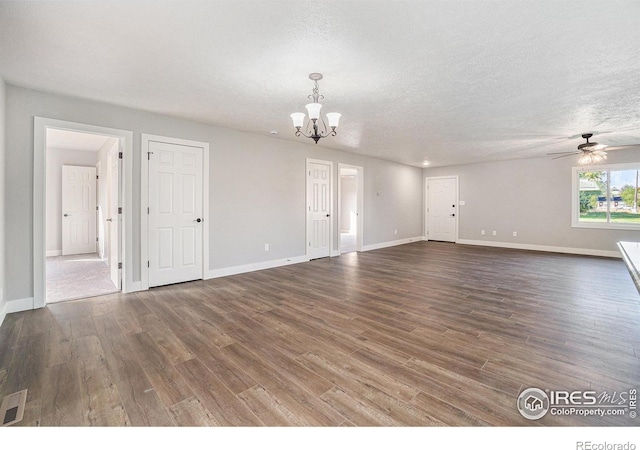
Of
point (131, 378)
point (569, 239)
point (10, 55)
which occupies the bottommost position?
point (131, 378)

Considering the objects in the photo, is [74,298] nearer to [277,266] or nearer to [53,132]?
[277,266]

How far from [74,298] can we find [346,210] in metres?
10.4

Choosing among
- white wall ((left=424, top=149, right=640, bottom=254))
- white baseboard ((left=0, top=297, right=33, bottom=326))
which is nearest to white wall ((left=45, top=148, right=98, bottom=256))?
white baseboard ((left=0, top=297, right=33, bottom=326))

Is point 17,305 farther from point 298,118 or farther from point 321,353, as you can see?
point 298,118

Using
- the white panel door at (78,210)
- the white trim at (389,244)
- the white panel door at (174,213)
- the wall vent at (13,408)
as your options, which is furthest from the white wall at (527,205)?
the white panel door at (78,210)

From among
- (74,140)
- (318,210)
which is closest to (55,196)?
(74,140)

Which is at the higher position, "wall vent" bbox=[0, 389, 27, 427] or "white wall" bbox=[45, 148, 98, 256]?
"white wall" bbox=[45, 148, 98, 256]

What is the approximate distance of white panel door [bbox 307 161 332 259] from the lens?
6.44 m

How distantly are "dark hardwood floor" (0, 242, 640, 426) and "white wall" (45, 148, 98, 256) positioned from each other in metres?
4.61

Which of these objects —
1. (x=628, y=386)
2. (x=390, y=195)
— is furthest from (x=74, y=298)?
(x=390, y=195)

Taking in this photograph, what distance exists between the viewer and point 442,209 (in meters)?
9.73

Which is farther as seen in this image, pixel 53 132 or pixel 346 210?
pixel 346 210

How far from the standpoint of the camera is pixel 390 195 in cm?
873

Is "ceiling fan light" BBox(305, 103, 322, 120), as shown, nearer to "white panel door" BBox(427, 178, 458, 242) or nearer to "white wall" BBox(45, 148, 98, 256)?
"white wall" BBox(45, 148, 98, 256)
